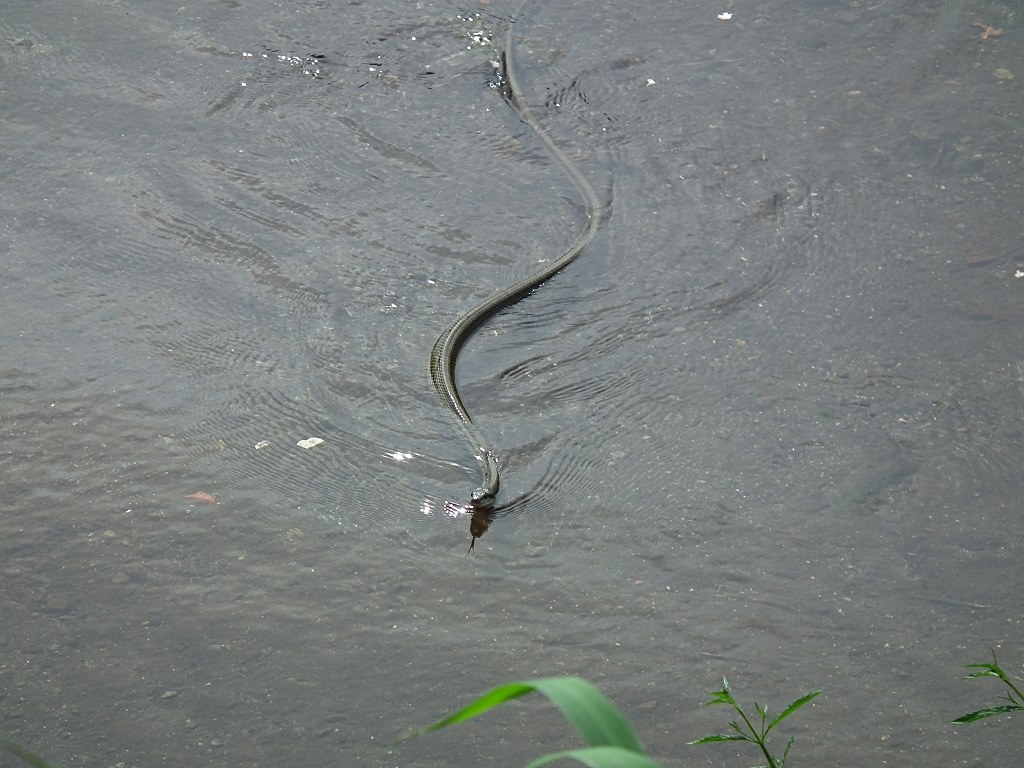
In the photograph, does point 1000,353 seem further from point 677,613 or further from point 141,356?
point 141,356

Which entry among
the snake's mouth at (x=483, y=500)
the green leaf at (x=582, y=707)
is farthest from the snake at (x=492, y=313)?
the green leaf at (x=582, y=707)

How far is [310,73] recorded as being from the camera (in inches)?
304

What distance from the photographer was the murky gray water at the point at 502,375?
163 inches

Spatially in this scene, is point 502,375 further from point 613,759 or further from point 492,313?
point 613,759

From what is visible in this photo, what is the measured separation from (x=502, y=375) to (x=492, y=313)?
464mm

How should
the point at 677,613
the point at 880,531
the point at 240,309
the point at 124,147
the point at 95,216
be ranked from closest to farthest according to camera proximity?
the point at 677,613 < the point at 880,531 < the point at 240,309 < the point at 95,216 < the point at 124,147

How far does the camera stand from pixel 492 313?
5961mm

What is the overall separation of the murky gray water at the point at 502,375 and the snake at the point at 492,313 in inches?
3.2

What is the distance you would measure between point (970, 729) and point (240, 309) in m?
3.80

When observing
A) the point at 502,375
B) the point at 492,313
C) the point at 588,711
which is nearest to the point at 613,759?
the point at 588,711

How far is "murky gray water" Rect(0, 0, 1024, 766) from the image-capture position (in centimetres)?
415

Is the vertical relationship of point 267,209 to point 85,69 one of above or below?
below

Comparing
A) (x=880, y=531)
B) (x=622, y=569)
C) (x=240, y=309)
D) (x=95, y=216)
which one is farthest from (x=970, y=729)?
(x=95, y=216)

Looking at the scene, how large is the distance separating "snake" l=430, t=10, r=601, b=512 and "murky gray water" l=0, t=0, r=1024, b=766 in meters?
0.08
